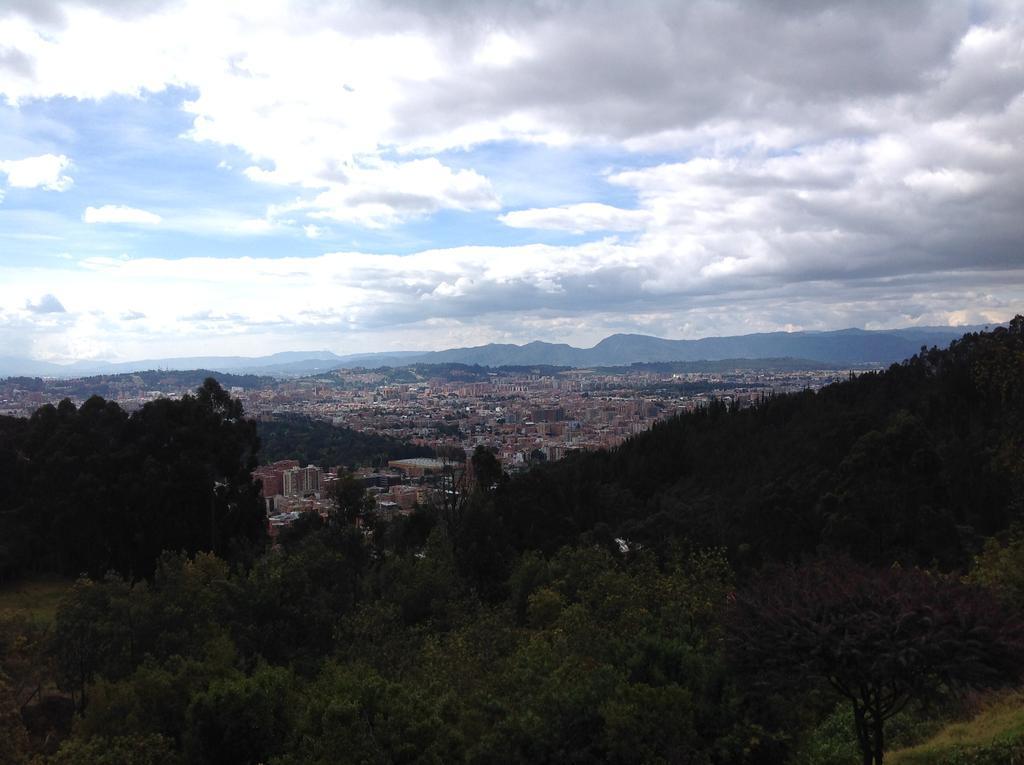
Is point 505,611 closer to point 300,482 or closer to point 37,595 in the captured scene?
point 37,595

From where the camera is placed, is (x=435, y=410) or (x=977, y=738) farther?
(x=435, y=410)

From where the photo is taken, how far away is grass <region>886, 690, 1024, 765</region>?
23.4 feet

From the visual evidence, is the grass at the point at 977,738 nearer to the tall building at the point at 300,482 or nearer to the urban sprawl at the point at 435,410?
the urban sprawl at the point at 435,410

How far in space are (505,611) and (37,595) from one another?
13.5 meters

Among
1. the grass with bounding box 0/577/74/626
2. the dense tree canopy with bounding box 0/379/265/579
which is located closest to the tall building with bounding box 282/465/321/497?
the dense tree canopy with bounding box 0/379/265/579

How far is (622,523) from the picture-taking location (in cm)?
2920

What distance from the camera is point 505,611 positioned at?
15484 mm

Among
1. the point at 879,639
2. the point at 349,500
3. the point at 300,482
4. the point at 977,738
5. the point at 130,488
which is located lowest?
the point at 300,482

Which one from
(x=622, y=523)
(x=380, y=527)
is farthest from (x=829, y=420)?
(x=380, y=527)

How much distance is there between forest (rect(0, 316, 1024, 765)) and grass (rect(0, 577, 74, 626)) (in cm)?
67

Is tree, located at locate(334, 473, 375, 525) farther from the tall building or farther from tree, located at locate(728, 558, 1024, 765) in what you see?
the tall building

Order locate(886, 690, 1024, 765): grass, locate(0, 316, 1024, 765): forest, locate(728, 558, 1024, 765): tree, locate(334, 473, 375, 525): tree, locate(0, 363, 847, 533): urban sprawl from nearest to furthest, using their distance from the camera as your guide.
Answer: locate(728, 558, 1024, 765): tree
locate(0, 316, 1024, 765): forest
locate(886, 690, 1024, 765): grass
locate(334, 473, 375, 525): tree
locate(0, 363, 847, 533): urban sprawl

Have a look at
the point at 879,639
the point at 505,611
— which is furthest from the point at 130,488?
the point at 879,639

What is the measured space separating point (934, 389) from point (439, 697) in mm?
34113
